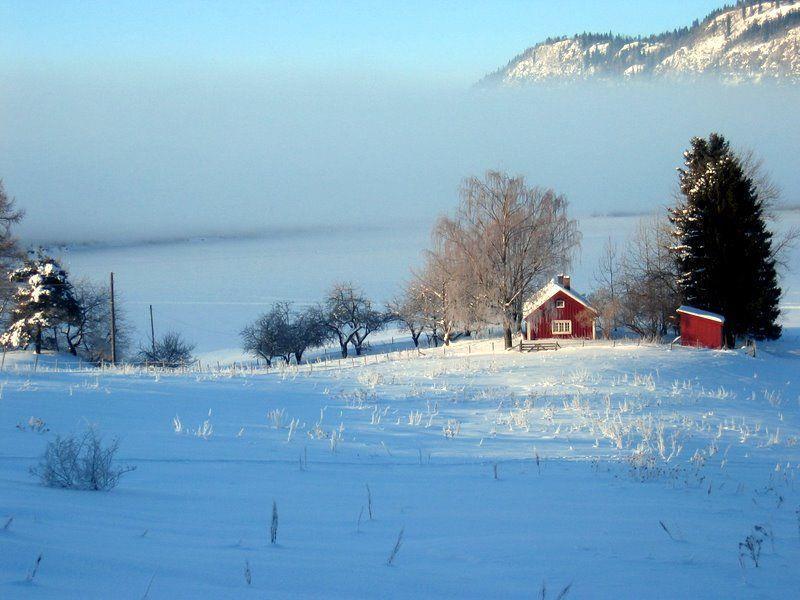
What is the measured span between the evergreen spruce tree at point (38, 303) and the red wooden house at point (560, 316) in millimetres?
35287

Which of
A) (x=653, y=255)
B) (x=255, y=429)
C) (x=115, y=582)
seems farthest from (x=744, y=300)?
(x=115, y=582)

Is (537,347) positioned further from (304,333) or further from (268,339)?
(268,339)

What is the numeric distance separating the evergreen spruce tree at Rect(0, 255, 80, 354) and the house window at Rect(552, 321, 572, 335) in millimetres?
37311

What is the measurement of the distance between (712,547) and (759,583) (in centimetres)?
87

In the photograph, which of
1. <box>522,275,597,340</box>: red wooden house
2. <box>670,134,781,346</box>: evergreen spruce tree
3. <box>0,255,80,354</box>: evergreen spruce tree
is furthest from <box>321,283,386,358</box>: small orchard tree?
<box>670,134,781,346</box>: evergreen spruce tree

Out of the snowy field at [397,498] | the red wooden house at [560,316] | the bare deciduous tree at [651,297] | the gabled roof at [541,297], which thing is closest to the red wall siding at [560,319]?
the red wooden house at [560,316]

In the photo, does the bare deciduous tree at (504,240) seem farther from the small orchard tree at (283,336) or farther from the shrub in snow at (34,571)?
the shrub in snow at (34,571)

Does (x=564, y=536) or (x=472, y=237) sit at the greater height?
(x=472, y=237)

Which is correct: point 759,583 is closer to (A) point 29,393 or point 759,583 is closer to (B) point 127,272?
(A) point 29,393

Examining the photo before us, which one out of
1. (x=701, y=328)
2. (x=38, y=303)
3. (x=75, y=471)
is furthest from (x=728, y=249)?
(x=38, y=303)

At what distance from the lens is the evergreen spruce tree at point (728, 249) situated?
41250mm

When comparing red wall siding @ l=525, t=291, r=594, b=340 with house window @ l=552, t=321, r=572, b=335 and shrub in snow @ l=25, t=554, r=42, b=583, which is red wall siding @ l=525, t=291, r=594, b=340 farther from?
shrub in snow @ l=25, t=554, r=42, b=583

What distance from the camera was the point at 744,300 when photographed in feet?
137

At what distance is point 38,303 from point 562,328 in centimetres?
3887
